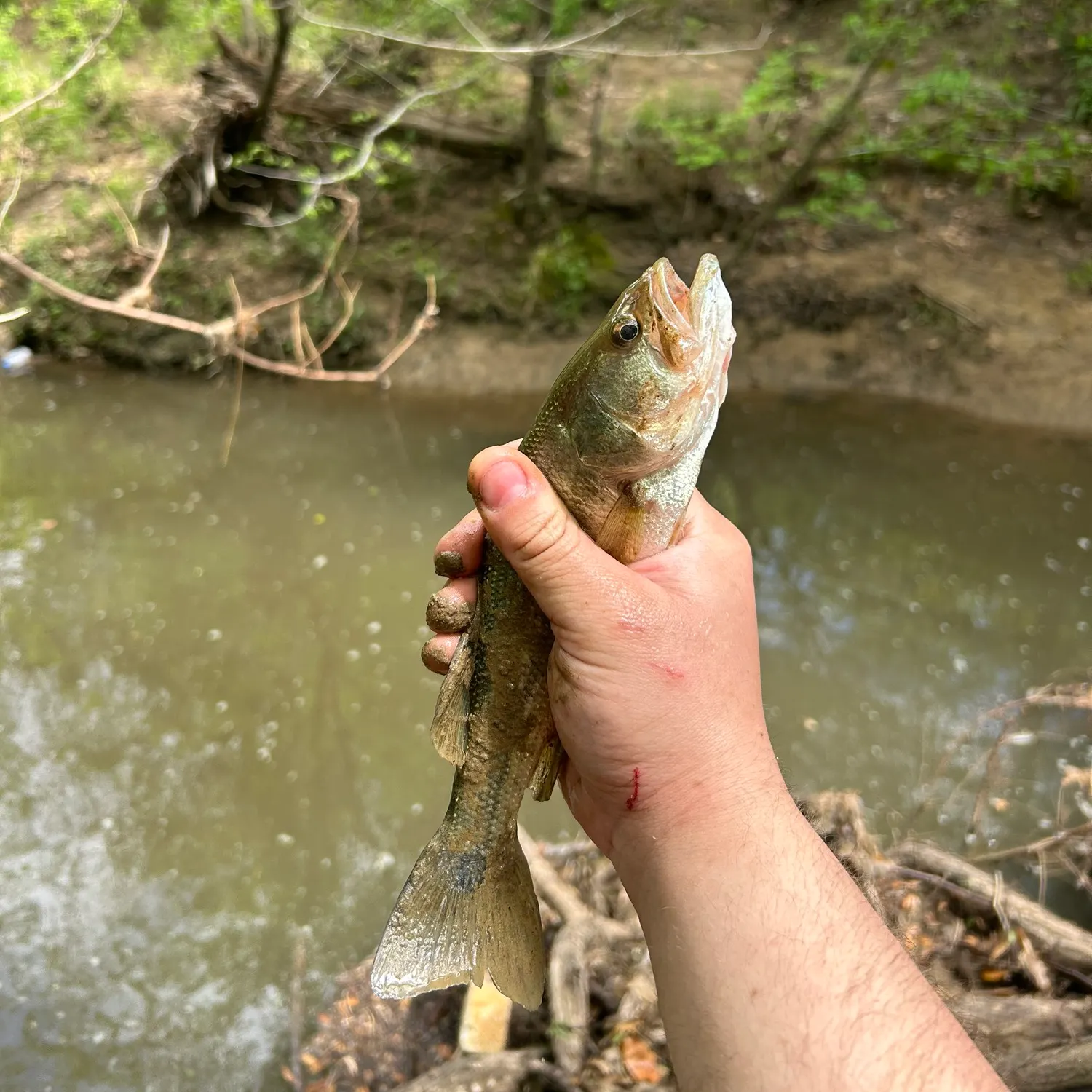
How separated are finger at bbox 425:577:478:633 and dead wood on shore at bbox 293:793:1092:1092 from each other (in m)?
1.27

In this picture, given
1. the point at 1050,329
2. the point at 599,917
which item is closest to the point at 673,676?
the point at 599,917

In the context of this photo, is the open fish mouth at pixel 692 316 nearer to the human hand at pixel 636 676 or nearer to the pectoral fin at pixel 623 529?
the pectoral fin at pixel 623 529

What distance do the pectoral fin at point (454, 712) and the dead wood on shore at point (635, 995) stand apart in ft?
3.87

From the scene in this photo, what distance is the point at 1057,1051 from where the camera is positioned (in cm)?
261

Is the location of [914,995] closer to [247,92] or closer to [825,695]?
[825,695]

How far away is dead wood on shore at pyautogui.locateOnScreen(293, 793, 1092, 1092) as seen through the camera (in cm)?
271

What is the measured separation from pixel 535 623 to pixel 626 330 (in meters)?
0.76

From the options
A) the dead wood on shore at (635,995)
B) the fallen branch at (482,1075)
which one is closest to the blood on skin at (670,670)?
the dead wood on shore at (635,995)

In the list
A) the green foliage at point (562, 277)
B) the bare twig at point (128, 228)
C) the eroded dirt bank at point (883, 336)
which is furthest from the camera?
the green foliage at point (562, 277)

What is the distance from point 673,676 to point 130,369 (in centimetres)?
925

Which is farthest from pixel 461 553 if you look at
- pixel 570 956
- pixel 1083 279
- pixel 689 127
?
pixel 1083 279

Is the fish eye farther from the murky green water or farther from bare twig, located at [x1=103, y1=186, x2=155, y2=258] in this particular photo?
bare twig, located at [x1=103, y1=186, x2=155, y2=258]

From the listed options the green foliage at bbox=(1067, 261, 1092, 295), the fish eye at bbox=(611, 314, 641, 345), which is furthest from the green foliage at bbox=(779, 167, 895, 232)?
the fish eye at bbox=(611, 314, 641, 345)

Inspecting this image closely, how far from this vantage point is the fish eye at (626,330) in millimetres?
1815
